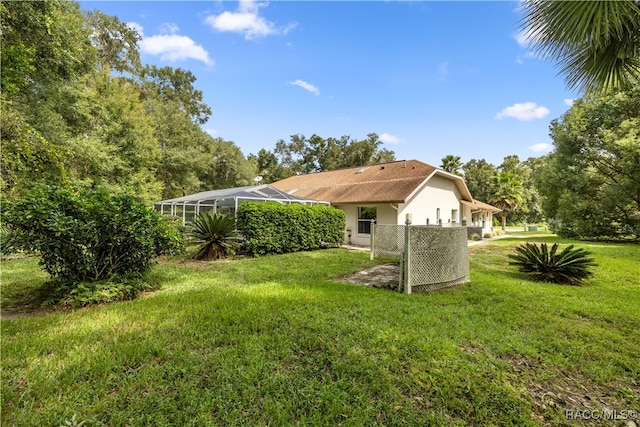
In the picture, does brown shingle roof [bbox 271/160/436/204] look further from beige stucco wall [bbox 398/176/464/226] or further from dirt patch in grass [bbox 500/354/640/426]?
dirt patch in grass [bbox 500/354/640/426]

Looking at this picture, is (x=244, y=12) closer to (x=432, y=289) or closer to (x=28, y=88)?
(x=28, y=88)

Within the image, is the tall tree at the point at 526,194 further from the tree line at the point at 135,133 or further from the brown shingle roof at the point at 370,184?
the brown shingle roof at the point at 370,184

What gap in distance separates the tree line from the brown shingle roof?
806 centimetres

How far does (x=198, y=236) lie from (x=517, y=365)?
9.32m

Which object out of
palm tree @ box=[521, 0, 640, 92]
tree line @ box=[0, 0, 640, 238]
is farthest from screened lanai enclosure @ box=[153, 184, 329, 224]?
palm tree @ box=[521, 0, 640, 92]

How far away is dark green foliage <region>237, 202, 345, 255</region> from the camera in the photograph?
10422 mm

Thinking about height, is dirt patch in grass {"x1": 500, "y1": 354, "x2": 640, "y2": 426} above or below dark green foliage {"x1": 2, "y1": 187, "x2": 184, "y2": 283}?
below

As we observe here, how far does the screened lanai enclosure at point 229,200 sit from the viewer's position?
12.7 meters

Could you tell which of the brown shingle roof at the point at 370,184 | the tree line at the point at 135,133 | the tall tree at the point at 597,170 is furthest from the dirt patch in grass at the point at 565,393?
the tall tree at the point at 597,170

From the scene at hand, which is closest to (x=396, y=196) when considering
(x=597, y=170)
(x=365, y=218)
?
(x=365, y=218)

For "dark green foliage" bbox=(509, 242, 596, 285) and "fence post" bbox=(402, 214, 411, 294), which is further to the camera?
"dark green foliage" bbox=(509, 242, 596, 285)

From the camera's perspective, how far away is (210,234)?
9609mm

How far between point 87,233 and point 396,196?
40.7ft

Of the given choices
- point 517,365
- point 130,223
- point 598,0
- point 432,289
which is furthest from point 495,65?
point 130,223
